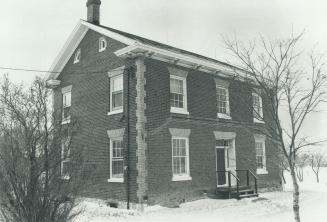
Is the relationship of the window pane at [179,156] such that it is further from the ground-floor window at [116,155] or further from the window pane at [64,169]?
the window pane at [64,169]

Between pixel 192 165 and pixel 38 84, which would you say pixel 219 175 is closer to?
Answer: pixel 192 165

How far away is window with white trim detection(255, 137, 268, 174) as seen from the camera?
21.6m

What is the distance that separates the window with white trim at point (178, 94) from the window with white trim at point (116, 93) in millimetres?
2287

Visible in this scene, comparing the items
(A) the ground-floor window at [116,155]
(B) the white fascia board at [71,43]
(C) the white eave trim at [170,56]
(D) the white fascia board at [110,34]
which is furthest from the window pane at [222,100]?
(B) the white fascia board at [71,43]

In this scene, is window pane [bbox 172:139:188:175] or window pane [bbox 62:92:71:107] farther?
window pane [bbox 62:92:71:107]

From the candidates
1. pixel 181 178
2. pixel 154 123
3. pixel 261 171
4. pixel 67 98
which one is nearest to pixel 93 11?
pixel 67 98

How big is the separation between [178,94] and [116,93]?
284 cm

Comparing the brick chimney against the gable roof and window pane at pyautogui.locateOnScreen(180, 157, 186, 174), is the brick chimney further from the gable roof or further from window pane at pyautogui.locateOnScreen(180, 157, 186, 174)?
window pane at pyautogui.locateOnScreen(180, 157, 186, 174)

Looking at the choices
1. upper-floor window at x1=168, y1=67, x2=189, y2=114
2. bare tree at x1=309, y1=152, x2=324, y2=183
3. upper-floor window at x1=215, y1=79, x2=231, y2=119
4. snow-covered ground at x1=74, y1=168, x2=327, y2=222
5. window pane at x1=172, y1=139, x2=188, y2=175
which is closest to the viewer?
snow-covered ground at x1=74, y1=168, x2=327, y2=222

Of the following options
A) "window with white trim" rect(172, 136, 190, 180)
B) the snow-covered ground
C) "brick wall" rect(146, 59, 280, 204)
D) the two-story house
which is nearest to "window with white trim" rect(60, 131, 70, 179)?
the snow-covered ground

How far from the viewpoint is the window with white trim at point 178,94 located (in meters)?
17.0

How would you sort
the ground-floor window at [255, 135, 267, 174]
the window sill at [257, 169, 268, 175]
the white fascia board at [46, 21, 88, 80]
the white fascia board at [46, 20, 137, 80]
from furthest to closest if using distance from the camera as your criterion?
the ground-floor window at [255, 135, 267, 174] → the window sill at [257, 169, 268, 175] → the white fascia board at [46, 21, 88, 80] → the white fascia board at [46, 20, 137, 80]

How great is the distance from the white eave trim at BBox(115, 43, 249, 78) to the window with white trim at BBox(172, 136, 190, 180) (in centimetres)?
352

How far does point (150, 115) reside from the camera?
618 inches
